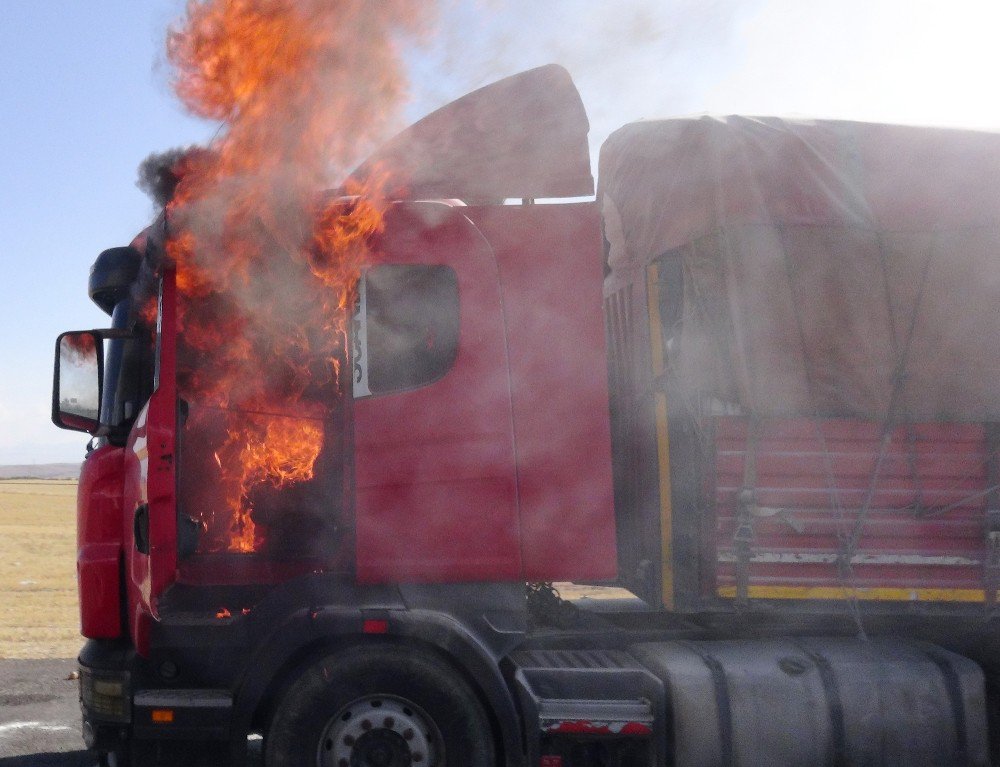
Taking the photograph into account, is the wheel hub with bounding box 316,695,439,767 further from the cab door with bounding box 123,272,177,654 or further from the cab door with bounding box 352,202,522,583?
the cab door with bounding box 123,272,177,654

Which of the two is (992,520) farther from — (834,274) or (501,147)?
(501,147)

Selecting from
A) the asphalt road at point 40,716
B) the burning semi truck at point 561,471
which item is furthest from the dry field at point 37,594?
the burning semi truck at point 561,471

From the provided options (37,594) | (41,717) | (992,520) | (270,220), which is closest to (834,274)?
(992,520)

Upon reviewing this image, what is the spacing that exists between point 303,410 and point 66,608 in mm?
9911

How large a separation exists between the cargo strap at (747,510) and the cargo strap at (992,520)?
47.9 inches

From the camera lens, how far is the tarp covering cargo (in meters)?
4.50

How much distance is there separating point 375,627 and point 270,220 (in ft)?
6.73

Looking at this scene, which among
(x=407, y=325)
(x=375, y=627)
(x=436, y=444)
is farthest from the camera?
(x=407, y=325)

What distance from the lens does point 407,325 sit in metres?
4.45

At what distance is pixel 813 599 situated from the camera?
450 centimetres

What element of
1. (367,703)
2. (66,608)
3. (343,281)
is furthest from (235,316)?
(66,608)

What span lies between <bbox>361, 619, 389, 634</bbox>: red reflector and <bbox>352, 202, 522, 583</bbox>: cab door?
207 mm

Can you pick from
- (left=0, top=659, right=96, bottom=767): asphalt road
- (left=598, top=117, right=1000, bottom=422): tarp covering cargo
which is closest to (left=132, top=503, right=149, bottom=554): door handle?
(left=0, top=659, right=96, bottom=767): asphalt road

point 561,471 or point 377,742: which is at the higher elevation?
point 561,471
